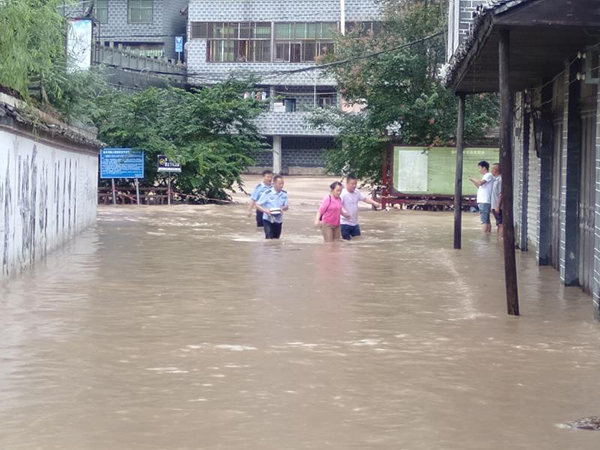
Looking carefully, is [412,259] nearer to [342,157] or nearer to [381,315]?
[381,315]

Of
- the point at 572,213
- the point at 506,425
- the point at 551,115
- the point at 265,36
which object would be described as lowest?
the point at 506,425

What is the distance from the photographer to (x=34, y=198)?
61.0 ft

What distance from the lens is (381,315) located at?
13.3 meters

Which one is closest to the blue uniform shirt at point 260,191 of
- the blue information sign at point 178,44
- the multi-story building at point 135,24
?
the multi-story building at point 135,24

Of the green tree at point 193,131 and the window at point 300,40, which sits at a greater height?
the window at point 300,40

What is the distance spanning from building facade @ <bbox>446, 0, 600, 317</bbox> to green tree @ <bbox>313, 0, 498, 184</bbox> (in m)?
12.7

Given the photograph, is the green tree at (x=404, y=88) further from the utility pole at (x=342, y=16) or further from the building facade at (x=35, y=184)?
the utility pole at (x=342, y=16)

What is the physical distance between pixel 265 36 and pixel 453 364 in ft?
189

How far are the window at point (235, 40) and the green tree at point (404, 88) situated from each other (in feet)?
92.7

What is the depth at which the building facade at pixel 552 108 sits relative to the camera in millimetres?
12164

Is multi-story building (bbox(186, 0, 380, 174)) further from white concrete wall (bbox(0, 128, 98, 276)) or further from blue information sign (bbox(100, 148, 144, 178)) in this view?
white concrete wall (bbox(0, 128, 98, 276))

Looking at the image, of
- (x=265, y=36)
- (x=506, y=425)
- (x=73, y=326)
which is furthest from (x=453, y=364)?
(x=265, y=36)

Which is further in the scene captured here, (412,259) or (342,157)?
(342,157)

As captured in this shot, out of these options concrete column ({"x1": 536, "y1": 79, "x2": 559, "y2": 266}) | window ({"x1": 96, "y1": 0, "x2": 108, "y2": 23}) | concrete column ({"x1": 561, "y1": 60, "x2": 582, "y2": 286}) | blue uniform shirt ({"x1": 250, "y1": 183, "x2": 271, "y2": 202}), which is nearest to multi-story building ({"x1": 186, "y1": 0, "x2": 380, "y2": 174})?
window ({"x1": 96, "y1": 0, "x2": 108, "y2": 23})
